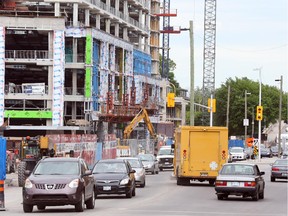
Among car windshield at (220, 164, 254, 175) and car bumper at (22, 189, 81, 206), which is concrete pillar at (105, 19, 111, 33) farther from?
car bumper at (22, 189, 81, 206)

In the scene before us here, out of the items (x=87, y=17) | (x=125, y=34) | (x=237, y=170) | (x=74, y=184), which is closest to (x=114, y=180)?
(x=237, y=170)

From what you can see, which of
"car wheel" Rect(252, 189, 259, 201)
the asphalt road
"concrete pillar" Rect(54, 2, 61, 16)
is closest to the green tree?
"concrete pillar" Rect(54, 2, 61, 16)

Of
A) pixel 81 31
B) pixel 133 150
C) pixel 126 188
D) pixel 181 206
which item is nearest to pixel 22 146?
pixel 126 188

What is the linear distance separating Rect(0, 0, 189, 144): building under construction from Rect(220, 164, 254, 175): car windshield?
2163 inches

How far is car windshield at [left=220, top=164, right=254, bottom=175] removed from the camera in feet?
115

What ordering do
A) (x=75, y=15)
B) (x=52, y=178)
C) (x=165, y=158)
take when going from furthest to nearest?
(x=75, y=15) → (x=165, y=158) → (x=52, y=178)

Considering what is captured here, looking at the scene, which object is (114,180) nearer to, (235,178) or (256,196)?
(235,178)

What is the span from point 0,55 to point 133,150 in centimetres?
1747

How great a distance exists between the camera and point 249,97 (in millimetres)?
161500

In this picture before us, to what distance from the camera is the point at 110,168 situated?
35594mm

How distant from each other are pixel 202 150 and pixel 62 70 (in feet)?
163

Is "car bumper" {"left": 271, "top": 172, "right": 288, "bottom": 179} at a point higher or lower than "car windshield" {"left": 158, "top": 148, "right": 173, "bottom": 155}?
lower

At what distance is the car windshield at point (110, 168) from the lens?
35.4 metres

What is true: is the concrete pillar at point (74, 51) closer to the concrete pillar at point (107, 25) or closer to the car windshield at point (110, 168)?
the concrete pillar at point (107, 25)
